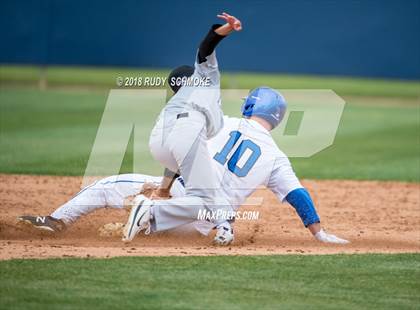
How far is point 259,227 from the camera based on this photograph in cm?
766

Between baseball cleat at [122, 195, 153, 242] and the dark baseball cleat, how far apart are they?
26.6 inches

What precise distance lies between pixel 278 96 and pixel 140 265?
2.08m

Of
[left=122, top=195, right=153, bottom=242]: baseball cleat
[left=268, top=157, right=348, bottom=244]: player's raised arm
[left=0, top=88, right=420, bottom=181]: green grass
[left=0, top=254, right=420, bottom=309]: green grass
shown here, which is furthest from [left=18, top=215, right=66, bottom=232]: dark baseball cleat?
[left=0, top=88, right=420, bottom=181]: green grass

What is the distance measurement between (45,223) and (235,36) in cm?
1439

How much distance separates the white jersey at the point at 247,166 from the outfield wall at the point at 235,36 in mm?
13809

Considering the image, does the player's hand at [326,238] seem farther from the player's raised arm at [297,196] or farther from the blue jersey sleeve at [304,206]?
the blue jersey sleeve at [304,206]

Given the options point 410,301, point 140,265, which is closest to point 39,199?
point 140,265

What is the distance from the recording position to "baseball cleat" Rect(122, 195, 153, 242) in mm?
6375

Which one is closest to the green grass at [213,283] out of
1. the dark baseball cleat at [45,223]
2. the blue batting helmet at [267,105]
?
the dark baseball cleat at [45,223]

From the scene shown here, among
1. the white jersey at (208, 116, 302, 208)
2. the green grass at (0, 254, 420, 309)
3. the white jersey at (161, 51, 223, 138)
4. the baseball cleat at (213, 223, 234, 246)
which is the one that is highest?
Answer: the white jersey at (161, 51, 223, 138)

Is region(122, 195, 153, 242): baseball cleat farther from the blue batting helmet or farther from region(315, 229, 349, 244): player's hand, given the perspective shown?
region(315, 229, 349, 244): player's hand

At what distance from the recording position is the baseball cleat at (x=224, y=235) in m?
6.58

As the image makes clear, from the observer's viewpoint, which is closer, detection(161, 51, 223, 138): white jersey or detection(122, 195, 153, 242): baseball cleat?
detection(122, 195, 153, 242): baseball cleat

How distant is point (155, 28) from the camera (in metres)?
21.0
